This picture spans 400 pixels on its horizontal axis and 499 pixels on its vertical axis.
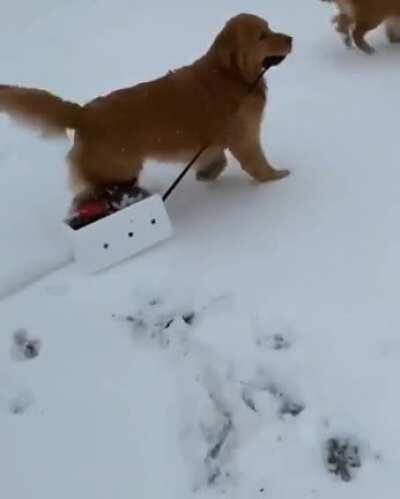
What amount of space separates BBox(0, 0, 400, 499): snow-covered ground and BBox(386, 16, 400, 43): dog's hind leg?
34 cm

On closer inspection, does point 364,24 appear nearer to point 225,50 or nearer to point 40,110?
point 225,50

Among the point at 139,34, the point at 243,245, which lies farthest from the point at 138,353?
Result: the point at 139,34

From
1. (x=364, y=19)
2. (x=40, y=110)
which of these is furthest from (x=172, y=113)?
(x=364, y=19)

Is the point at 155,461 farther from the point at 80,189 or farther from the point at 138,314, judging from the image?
the point at 80,189

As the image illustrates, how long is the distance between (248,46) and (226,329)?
2.68ft

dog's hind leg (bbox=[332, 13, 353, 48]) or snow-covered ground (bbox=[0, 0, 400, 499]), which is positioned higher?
dog's hind leg (bbox=[332, 13, 353, 48])

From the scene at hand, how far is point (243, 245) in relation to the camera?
2.03 metres

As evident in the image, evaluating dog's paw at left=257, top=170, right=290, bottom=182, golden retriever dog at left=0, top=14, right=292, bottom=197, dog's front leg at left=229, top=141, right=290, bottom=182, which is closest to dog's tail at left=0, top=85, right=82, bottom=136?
golden retriever dog at left=0, top=14, right=292, bottom=197

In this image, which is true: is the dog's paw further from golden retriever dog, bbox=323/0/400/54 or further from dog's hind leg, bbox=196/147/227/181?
golden retriever dog, bbox=323/0/400/54

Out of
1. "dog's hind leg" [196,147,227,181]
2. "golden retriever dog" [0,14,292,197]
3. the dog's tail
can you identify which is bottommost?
"dog's hind leg" [196,147,227,181]

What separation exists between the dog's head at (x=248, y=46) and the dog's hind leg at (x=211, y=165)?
27 centimetres

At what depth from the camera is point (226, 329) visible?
1.75 meters

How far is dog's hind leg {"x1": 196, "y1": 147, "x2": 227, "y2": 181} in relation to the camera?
2.25 meters

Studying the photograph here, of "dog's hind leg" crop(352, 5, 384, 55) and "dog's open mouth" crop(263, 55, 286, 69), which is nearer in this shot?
"dog's open mouth" crop(263, 55, 286, 69)
